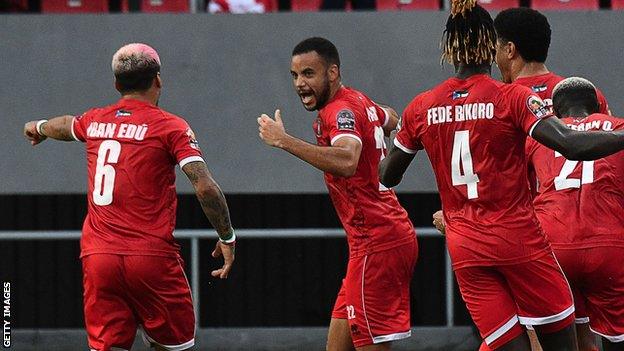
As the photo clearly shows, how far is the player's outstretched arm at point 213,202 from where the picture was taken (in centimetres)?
759

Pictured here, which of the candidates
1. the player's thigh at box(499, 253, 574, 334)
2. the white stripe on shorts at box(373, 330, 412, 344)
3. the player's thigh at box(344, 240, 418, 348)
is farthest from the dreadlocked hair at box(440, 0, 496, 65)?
the white stripe on shorts at box(373, 330, 412, 344)

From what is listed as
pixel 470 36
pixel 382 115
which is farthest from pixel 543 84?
pixel 470 36

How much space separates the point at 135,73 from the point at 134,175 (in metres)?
0.62

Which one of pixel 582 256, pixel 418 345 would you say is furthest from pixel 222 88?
pixel 582 256

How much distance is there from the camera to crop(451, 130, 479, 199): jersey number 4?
672cm

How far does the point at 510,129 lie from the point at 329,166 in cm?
108

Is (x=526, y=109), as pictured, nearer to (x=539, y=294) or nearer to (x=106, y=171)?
(x=539, y=294)

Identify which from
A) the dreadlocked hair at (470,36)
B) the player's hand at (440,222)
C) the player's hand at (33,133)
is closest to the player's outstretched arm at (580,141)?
the dreadlocked hair at (470,36)

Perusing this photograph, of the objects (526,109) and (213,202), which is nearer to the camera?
(526,109)

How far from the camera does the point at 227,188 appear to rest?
37.9 ft

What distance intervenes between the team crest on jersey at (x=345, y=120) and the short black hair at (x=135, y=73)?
1.14 m

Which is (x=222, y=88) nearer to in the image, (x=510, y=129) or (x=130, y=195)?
(x=130, y=195)

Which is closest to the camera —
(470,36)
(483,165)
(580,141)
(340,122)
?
(580,141)

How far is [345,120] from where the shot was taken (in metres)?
7.60
